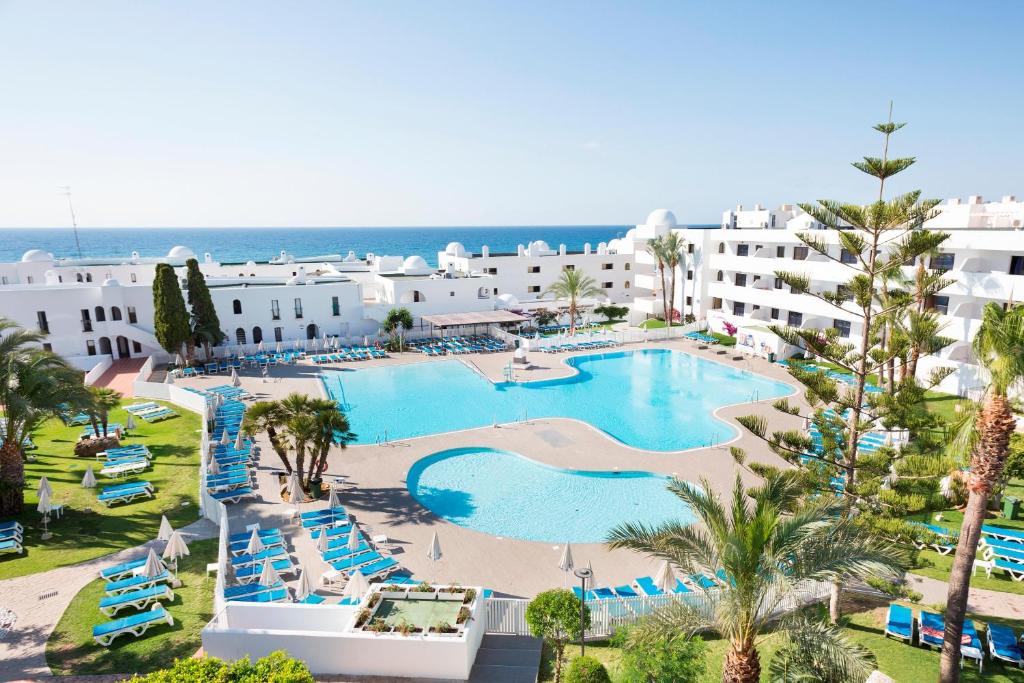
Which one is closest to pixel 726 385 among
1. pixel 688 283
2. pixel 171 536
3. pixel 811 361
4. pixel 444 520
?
pixel 811 361

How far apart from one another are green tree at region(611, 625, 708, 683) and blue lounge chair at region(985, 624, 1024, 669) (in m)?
5.18

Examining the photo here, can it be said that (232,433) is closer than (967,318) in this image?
Yes

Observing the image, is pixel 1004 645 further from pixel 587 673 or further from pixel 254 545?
pixel 254 545

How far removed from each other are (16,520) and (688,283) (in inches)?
1482

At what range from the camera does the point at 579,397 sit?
2683cm

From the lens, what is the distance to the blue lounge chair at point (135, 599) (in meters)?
11.1

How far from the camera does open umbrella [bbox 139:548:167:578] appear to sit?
11992 mm

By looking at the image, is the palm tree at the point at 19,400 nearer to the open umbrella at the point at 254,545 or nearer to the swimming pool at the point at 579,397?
the open umbrella at the point at 254,545

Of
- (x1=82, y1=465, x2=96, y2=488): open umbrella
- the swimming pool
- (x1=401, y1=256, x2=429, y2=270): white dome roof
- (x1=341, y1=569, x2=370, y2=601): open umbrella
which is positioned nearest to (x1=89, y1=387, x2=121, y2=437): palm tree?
(x1=82, y1=465, x2=96, y2=488): open umbrella

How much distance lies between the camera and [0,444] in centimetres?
1548

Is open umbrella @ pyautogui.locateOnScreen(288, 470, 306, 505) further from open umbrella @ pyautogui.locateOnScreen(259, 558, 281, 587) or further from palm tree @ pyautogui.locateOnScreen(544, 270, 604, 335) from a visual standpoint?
palm tree @ pyautogui.locateOnScreen(544, 270, 604, 335)

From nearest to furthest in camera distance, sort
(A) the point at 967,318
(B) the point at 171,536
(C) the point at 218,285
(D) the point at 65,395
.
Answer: (B) the point at 171,536 → (D) the point at 65,395 → (A) the point at 967,318 → (C) the point at 218,285

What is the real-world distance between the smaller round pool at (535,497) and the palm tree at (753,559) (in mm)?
6371

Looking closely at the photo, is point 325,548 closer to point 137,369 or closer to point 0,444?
point 0,444
